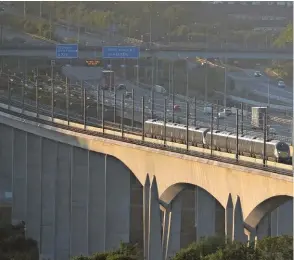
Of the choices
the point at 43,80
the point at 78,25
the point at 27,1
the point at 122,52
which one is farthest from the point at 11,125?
the point at 27,1

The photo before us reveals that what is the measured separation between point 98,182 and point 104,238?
4.56m

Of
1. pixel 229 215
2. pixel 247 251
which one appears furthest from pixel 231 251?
pixel 229 215

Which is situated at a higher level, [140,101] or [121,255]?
[121,255]

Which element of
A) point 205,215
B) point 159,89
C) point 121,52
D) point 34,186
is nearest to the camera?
point 205,215

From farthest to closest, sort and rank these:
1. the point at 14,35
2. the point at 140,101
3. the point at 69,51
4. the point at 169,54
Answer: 1. the point at 14,35
2. the point at 169,54
3. the point at 140,101
4. the point at 69,51

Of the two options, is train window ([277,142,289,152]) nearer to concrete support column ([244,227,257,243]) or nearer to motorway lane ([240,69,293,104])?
concrete support column ([244,227,257,243])

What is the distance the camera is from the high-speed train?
54.4 metres

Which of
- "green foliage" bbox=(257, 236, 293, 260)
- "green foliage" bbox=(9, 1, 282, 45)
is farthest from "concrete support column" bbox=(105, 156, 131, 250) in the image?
A: "green foliage" bbox=(9, 1, 282, 45)

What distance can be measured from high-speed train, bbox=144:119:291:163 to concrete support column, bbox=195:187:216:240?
2077 millimetres

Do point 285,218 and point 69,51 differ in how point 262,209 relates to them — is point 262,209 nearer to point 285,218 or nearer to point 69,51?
point 285,218

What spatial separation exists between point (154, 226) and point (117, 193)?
825 centimetres

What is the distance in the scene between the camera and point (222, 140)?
203 ft

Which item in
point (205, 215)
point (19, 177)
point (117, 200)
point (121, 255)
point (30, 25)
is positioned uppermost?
point (121, 255)

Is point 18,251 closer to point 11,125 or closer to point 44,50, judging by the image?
point 11,125
